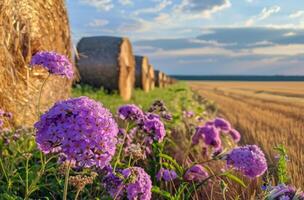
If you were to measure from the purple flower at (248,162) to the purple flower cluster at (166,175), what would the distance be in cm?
78

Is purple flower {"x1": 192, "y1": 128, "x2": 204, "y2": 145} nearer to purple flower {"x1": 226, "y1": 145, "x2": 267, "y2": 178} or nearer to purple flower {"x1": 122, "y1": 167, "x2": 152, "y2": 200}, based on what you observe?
purple flower {"x1": 226, "y1": 145, "x2": 267, "y2": 178}

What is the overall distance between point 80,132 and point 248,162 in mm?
1399

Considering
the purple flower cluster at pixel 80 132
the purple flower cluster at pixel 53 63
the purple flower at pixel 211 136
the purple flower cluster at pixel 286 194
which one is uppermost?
the purple flower cluster at pixel 53 63

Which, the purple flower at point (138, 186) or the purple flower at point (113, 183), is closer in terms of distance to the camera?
the purple flower at point (138, 186)

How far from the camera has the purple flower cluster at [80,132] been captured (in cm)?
209

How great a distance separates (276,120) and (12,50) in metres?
4.85

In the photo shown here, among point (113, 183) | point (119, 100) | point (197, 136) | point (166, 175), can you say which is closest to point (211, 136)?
point (197, 136)

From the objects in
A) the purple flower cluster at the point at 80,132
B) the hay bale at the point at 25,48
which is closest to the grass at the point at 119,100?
the hay bale at the point at 25,48

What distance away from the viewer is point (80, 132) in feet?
6.88

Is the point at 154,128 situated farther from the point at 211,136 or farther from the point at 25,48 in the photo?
the point at 25,48

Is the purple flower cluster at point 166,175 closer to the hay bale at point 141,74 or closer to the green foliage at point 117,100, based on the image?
the green foliage at point 117,100

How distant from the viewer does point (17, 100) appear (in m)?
6.18

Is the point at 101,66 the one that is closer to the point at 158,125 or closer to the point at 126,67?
the point at 126,67

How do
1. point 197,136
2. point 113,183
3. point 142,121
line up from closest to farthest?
point 113,183, point 142,121, point 197,136
